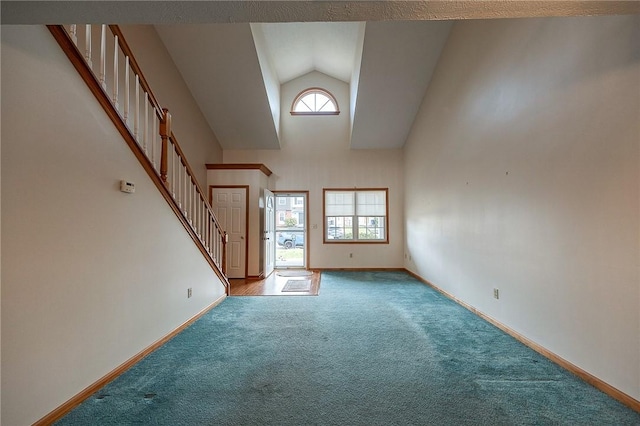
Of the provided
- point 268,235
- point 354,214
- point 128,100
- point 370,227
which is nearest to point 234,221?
point 268,235

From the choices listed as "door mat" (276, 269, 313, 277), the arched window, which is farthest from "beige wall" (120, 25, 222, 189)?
"door mat" (276, 269, 313, 277)

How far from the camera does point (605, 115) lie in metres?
2.00

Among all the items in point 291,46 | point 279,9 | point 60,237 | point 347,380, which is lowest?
point 347,380

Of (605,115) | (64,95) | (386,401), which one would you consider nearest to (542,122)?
(605,115)

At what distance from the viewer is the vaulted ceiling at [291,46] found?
136 cm

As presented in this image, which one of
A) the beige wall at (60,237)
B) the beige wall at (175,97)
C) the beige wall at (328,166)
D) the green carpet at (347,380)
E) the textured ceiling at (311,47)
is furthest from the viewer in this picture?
the beige wall at (328,166)

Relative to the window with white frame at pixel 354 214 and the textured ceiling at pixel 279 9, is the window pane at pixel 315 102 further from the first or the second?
the textured ceiling at pixel 279 9

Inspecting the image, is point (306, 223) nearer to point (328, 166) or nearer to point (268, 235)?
point (268, 235)

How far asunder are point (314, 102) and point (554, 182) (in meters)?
Answer: 5.78

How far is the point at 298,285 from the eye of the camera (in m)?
5.49

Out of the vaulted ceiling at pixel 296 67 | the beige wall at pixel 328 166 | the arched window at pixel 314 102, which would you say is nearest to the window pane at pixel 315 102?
the arched window at pixel 314 102

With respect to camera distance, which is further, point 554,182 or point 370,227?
point 370,227

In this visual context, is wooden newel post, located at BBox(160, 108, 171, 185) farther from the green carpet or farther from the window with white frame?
the window with white frame

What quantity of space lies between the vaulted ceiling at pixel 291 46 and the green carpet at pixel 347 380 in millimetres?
2054
